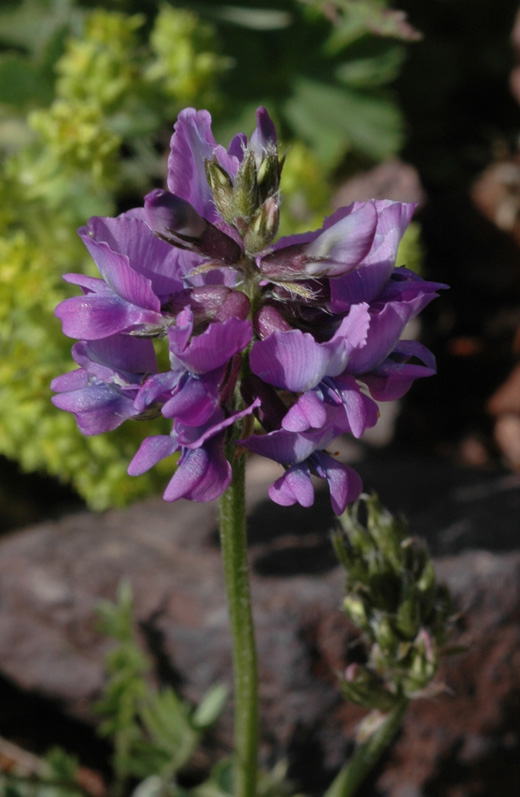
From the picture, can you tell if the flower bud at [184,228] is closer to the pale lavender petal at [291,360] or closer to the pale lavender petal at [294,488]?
the pale lavender petal at [291,360]

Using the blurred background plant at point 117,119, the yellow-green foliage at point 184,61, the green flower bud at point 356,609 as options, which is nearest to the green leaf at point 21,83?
the blurred background plant at point 117,119

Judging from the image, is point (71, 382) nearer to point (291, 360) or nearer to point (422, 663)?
point (291, 360)

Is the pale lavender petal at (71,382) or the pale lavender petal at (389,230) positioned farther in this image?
the pale lavender petal at (71,382)

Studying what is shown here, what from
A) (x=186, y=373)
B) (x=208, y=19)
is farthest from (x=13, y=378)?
(x=208, y=19)

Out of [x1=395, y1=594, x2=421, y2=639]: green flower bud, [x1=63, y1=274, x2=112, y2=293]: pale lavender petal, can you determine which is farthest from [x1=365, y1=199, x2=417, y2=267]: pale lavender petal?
[x1=395, y1=594, x2=421, y2=639]: green flower bud

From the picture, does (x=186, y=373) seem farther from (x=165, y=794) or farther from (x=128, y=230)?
(x=165, y=794)

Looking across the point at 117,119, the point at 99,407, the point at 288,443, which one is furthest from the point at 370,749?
the point at 117,119

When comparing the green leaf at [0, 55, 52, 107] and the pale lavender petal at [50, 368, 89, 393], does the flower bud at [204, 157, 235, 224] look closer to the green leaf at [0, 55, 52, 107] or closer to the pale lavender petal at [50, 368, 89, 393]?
the pale lavender petal at [50, 368, 89, 393]
